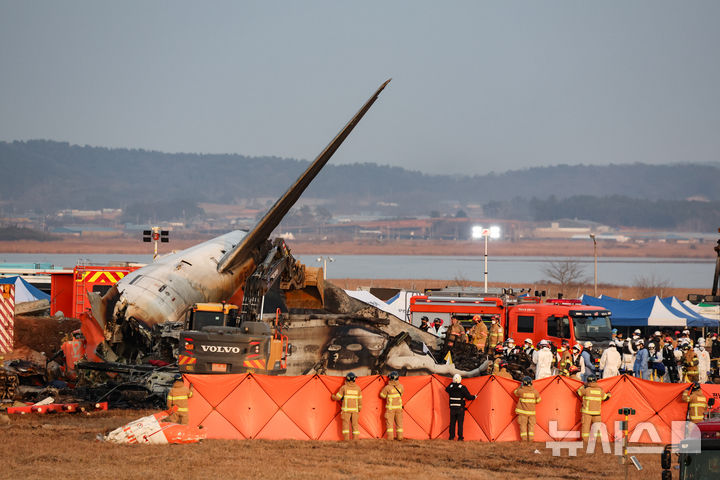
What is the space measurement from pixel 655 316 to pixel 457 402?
27.5 m

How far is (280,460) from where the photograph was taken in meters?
18.2

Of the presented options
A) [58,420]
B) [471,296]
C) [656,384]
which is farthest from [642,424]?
[471,296]

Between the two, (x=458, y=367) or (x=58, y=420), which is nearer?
(x=58, y=420)

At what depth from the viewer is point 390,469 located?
17.6 metres

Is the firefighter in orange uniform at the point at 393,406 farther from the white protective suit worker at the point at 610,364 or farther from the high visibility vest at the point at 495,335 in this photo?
the high visibility vest at the point at 495,335

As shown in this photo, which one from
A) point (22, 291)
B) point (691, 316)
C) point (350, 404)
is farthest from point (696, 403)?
point (22, 291)

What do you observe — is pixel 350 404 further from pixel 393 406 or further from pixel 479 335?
pixel 479 335

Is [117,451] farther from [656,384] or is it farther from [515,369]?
[515,369]

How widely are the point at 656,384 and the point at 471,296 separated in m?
18.1

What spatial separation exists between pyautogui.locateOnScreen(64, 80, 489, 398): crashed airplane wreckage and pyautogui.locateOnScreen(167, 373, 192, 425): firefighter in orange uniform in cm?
311

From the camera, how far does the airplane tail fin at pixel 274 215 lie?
31.6 meters

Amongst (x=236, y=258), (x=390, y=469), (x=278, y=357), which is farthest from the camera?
(x=236, y=258)

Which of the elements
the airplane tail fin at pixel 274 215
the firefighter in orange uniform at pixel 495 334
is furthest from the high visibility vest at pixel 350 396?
the firefighter in orange uniform at pixel 495 334

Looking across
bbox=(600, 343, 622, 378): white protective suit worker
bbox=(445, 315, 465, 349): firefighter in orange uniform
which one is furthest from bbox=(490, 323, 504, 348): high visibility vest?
bbox=(600, 343, 622, 378): white protective suit worker
